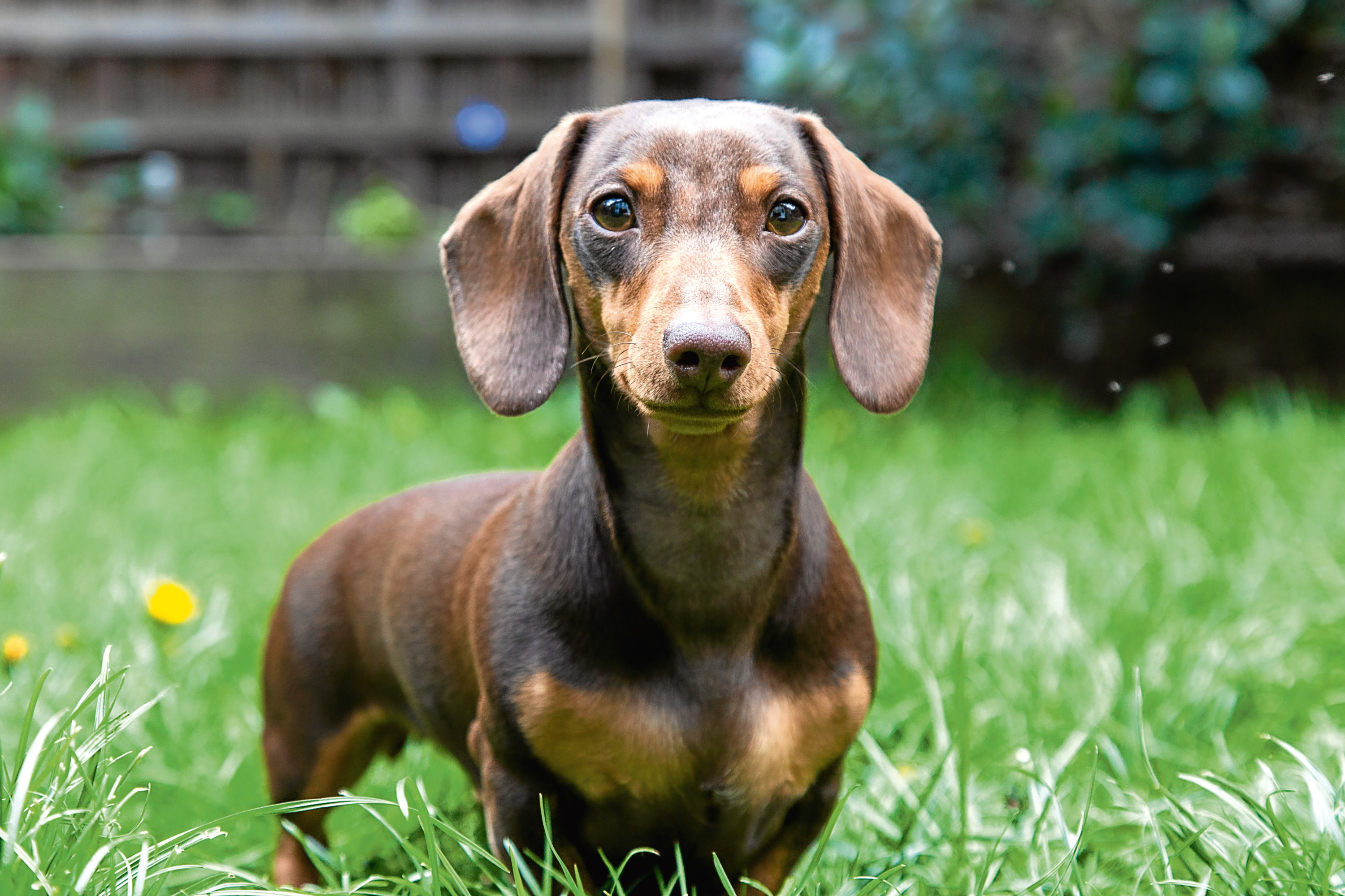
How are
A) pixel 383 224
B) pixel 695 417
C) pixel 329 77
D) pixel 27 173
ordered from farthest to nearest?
pixel 329 77
pixel 27 173
pixel 383 224
pixel 695 417

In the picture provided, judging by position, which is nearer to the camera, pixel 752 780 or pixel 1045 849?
pixel 752 780

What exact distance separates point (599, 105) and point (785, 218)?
15.8 feet

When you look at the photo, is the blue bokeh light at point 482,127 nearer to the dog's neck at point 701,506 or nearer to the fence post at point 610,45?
the fence post at point 610,45

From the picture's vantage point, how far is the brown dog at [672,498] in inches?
66.8

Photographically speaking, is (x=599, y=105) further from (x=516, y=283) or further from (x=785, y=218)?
(x=785, y=218)

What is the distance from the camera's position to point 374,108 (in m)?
6.56

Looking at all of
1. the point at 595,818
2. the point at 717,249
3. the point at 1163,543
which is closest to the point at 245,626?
the point at 595,818

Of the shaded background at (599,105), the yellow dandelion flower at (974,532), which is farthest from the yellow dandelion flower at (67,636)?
the shaded background at (599,105)

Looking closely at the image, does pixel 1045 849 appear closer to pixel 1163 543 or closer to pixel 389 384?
pixel 1163 543

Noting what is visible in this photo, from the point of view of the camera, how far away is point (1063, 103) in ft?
15.5

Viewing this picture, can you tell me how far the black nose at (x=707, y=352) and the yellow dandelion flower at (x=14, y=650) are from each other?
58.7 inches

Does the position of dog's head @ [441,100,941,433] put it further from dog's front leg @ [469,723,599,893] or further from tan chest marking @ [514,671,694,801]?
dog's front leg @ [469,723,599,893]

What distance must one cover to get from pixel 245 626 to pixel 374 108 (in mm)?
4146

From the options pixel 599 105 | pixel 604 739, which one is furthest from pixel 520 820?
pixel 599 105
